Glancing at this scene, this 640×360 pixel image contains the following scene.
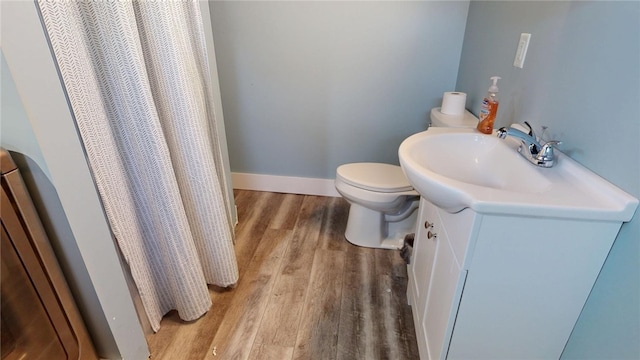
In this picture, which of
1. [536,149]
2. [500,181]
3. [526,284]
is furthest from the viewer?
[500,181]

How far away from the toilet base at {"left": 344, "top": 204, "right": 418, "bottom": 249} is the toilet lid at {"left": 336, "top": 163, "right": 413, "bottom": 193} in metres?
0.17

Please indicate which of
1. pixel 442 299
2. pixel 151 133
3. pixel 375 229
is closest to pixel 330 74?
pixel 375 229

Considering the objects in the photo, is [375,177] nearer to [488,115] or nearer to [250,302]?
[488,115]

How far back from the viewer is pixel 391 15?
1.95 meters

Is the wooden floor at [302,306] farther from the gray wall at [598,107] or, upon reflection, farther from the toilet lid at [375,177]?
the gray wall at [598,107]

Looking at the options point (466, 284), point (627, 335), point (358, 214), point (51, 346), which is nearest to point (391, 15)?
point (358, 214)

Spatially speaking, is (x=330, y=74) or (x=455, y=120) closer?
(x=455, y=120)

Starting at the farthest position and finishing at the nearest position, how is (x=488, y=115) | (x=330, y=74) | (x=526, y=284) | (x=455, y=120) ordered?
(x=330, y=74) → (x=455, y=120) → (x=488, y=115) → (x=526, y=284)

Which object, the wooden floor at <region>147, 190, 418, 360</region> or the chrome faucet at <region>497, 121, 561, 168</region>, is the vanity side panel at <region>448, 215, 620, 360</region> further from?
the wooden floor at <region>147, 190, 418, 360</region>

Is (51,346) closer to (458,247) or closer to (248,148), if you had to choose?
(458,247)

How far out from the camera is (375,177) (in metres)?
1.83

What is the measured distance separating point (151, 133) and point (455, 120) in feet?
4.53

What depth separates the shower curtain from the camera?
3.11 feet

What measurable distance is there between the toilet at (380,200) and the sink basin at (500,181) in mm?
444
